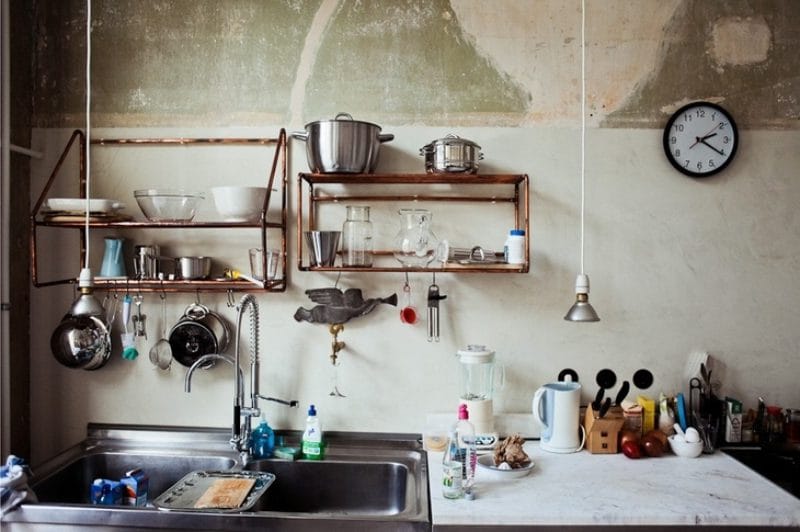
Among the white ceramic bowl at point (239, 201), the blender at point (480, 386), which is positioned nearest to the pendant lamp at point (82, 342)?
the white ceramic bowl at point (239, 201)

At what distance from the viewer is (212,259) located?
2.31 m

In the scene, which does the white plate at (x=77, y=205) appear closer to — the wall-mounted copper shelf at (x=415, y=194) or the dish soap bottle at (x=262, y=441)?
the wall-mounted copper shelf at (x=415, y=194)

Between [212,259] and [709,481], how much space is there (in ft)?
6.29

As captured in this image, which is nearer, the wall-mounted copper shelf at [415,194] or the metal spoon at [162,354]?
the wall-mounted copper shelf at [415,194]

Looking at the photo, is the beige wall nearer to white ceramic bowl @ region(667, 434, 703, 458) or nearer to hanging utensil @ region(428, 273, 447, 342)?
hanging utensil @ region(428, 273, 447, 342)

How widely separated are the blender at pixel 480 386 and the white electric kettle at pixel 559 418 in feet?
0.58

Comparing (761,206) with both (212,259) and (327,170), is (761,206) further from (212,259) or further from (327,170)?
(212,259)

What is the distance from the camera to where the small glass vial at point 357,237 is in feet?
7.16

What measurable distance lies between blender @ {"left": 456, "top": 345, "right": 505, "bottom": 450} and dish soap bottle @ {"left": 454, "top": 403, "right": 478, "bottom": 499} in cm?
18

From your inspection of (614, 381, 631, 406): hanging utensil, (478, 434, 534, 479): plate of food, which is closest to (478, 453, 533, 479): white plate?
(478, 434, 534, 479): plate of food

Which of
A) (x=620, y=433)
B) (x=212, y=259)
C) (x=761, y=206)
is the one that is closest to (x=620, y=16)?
(x=761, y=206)

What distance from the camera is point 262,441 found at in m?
2.14

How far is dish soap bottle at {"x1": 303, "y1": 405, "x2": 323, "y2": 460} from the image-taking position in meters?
2.12

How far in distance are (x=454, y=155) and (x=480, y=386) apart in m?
0.89
